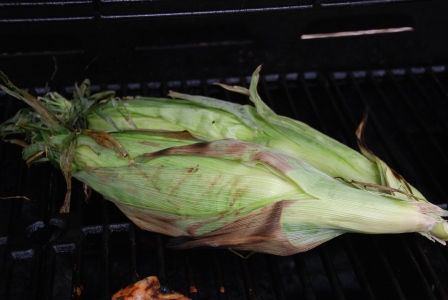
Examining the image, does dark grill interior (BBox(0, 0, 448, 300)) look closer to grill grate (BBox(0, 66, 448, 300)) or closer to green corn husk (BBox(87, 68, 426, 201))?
grill grate (BBox(0, 66, 448, 300))

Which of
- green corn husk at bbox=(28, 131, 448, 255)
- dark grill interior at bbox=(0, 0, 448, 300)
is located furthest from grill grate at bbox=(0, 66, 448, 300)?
green corn husk at bbox=(28, 131, 448, 255)

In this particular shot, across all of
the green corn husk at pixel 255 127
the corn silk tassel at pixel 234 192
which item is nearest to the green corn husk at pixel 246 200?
the corn silk tassel at pixel 234 192

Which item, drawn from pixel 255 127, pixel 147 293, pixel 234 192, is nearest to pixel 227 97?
pixel 255 127

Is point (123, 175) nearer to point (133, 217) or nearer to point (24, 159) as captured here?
point (133, 217)

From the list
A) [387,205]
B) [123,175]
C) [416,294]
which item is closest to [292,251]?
[387,205]

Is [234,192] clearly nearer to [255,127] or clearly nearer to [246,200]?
[246,200]

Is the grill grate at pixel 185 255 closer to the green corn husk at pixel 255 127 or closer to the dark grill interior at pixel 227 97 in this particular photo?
the dark grill interior at pixel 227 97
